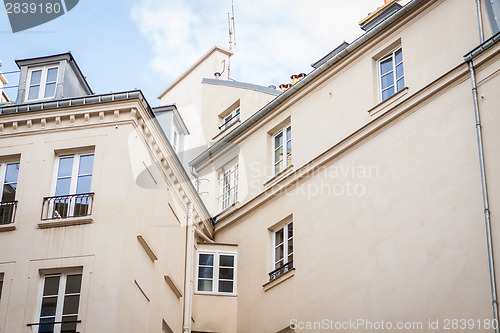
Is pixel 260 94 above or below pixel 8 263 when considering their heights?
above

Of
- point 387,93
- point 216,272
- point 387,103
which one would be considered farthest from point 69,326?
point 387,93

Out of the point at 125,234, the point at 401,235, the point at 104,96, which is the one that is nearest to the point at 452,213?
the point at 401,235

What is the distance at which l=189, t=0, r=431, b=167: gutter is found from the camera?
21625 mm

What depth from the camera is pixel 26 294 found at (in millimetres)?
18453

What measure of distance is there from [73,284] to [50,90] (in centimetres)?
581

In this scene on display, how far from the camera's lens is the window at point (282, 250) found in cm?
2288

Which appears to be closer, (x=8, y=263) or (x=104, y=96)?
(x=8, y=263)

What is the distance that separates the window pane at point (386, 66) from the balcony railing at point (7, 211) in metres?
9.71

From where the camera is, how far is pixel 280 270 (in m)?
23.0

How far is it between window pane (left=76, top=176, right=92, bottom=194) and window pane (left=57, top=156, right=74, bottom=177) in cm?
38

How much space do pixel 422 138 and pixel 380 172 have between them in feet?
4.75

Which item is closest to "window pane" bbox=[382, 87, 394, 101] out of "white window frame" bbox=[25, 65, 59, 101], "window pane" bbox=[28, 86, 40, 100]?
"white window frame" bbox=[25, 65, 59, 101]

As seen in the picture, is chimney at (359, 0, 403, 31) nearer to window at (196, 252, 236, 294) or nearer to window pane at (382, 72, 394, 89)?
window pane at (382, 72, 394, 89)

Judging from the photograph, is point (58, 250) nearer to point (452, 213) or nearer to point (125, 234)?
point (125, 234)
